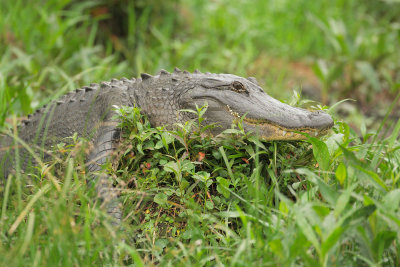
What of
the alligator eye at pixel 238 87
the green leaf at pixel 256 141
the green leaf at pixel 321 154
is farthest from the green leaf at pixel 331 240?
the alligator eye at pixel 238 87

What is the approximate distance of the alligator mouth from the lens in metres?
2.89

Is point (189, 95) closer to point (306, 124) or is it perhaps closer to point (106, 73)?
point (306, 124)

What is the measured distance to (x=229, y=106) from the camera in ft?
10.5

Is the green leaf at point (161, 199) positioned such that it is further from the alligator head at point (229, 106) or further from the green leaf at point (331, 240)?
the green leaf at point (331, 240)

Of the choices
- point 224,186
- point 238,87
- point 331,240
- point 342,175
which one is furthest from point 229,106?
point 331,240

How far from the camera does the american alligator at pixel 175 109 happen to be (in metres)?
2.94

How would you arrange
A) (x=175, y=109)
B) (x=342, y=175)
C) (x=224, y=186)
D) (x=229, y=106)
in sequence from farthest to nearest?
(x=175, y=109), (x=229, y=106), (x=224, y=186), (x=342, y=175)

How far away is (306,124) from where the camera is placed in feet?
9.45

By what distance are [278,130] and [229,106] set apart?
436 millimetres

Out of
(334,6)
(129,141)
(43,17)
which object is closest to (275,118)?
(129,141)

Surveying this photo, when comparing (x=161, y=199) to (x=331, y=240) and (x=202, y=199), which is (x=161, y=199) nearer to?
(x=202, y=199)

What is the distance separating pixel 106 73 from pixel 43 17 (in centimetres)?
136

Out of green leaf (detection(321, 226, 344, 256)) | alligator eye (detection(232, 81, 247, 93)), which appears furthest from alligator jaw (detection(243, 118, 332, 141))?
green leaf (detection(321, 226, 344, 256))

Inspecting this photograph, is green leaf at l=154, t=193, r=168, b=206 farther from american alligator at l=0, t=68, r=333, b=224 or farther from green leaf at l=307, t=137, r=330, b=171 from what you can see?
green leaf at l=307, t=137, r=330, b=171
